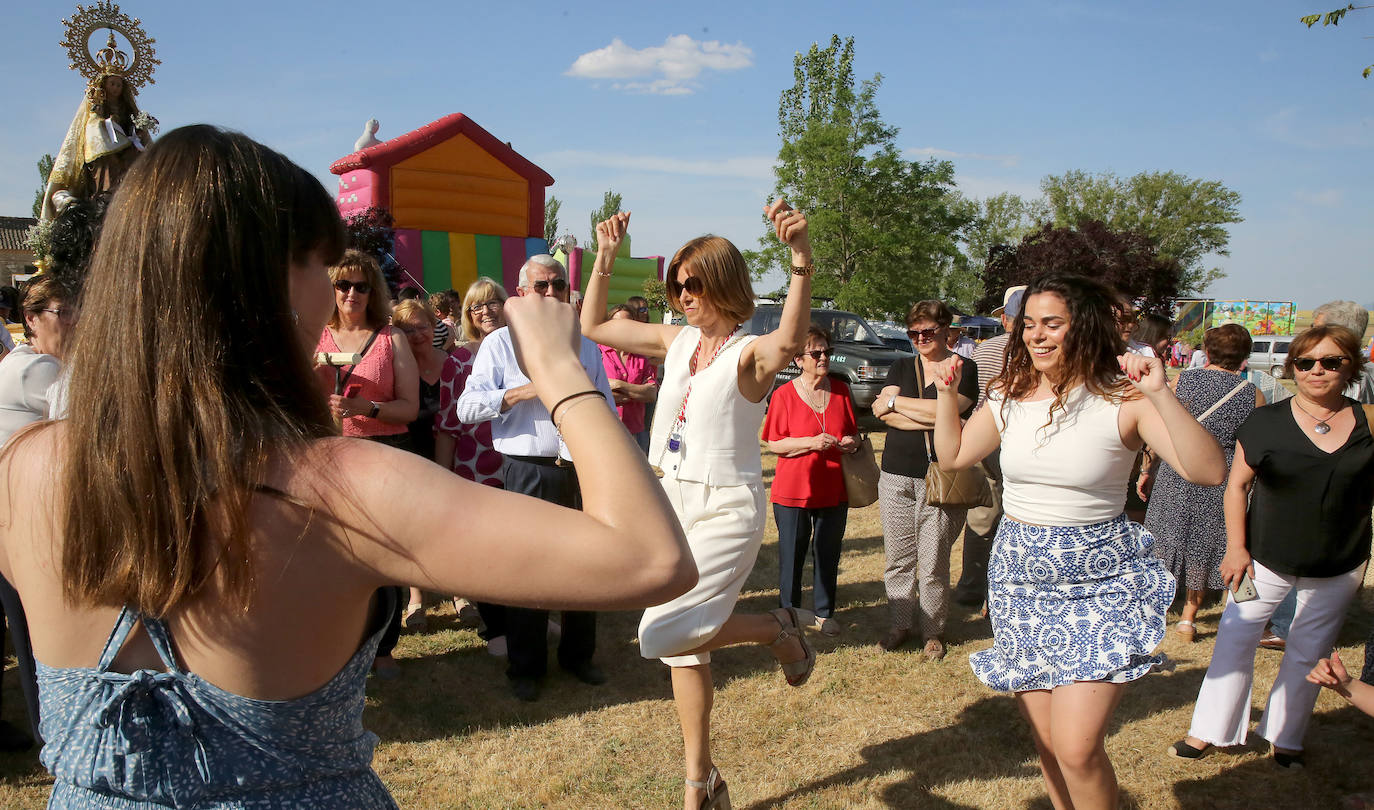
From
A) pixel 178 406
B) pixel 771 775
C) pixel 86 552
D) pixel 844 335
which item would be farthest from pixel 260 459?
pixel 844 335

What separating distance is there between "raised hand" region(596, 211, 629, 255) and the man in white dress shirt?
34.5 inches

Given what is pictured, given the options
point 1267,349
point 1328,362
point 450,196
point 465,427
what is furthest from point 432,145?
point 1267,349

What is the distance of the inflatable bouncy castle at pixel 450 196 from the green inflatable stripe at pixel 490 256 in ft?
0.06

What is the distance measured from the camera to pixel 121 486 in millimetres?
997

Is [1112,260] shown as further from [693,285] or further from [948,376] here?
[693,285]

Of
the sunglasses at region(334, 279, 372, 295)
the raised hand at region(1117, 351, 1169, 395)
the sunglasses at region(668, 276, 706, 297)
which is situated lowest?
the raised hand at region(1117, 351, 1169, 395)

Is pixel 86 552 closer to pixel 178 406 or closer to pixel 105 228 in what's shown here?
pixel 178 406

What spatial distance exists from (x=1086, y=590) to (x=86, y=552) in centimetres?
275

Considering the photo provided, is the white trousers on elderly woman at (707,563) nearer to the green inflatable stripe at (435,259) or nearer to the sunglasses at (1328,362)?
the sunglasses at (1328,362)

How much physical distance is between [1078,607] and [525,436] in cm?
270

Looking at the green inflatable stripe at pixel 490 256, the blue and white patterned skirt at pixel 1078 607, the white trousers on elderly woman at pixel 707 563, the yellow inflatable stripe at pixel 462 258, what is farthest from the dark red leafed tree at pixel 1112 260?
the white trousers on elderly woman at pixel 707 563

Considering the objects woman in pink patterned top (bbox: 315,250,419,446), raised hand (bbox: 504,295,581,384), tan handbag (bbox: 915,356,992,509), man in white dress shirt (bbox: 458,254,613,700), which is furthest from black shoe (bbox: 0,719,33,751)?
tan handbag (bbox: 915,356,992,509)

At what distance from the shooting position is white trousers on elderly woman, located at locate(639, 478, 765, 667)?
3.08 m

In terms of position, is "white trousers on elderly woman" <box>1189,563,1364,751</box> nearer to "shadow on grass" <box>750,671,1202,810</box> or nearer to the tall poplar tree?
"shadow on grass" <box>750,671,1202,810</box>
